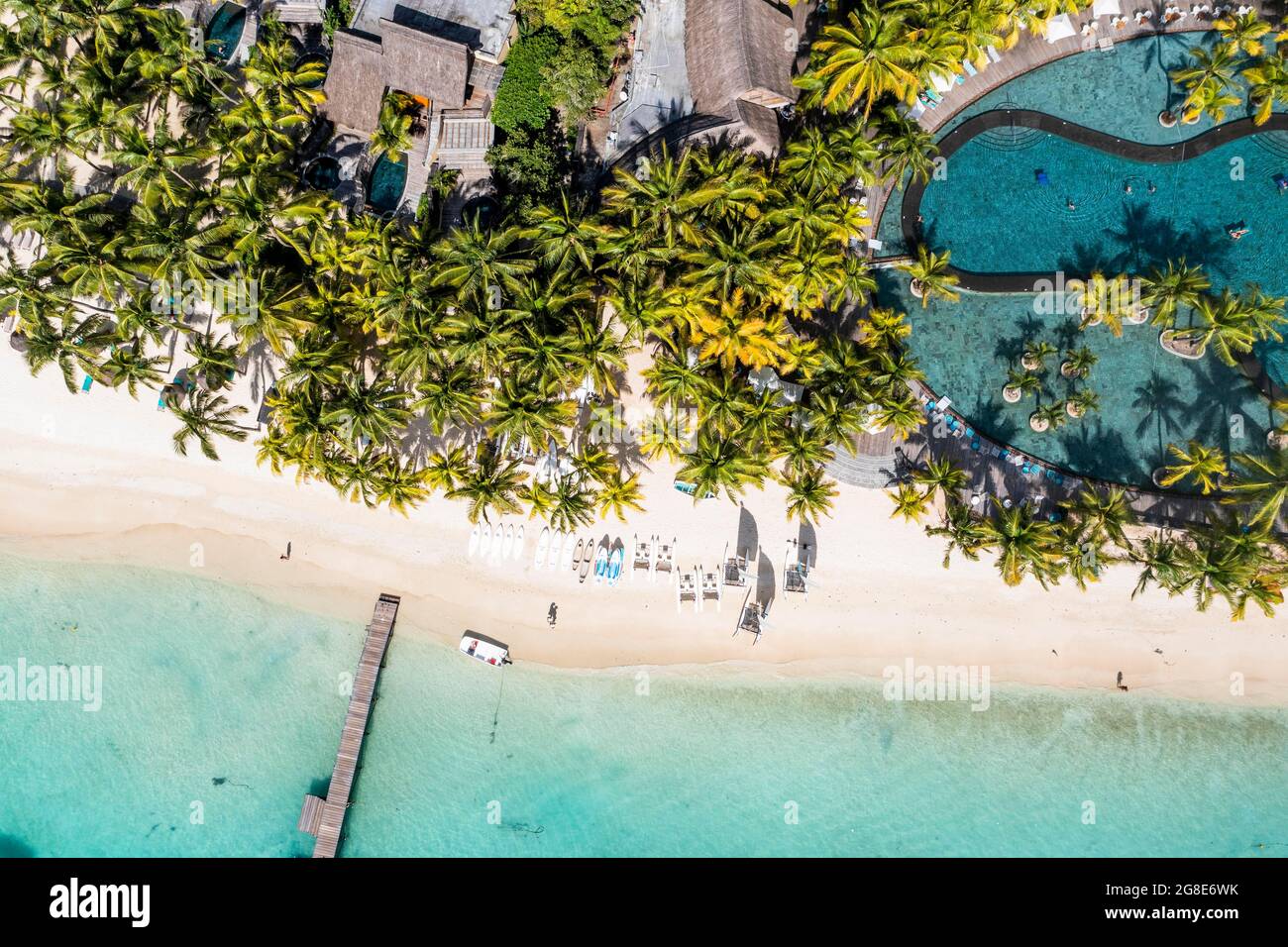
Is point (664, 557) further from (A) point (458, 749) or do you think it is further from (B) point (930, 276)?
(B) point (930, 276)

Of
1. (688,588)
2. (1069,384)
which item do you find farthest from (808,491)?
(1069,384)

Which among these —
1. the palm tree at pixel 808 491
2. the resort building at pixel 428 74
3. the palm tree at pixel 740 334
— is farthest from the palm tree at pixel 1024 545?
the resort building at pixel 428 74

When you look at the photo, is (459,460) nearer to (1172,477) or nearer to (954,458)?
(954,458)

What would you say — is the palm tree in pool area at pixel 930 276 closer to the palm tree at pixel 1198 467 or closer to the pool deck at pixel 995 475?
the pool deck at pixel 995 475

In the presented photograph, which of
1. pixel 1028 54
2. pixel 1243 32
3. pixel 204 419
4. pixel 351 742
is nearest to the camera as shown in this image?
pixel 1243 32

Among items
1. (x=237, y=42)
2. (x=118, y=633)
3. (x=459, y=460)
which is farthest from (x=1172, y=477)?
(x=118, y=633)

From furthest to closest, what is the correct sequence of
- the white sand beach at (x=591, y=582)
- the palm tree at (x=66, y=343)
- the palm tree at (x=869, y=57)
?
Answer: the white sand beach at (x=591, y=582)
the palm tree at (x=66, y=343)
the palm tree at (x=869, y=57)
